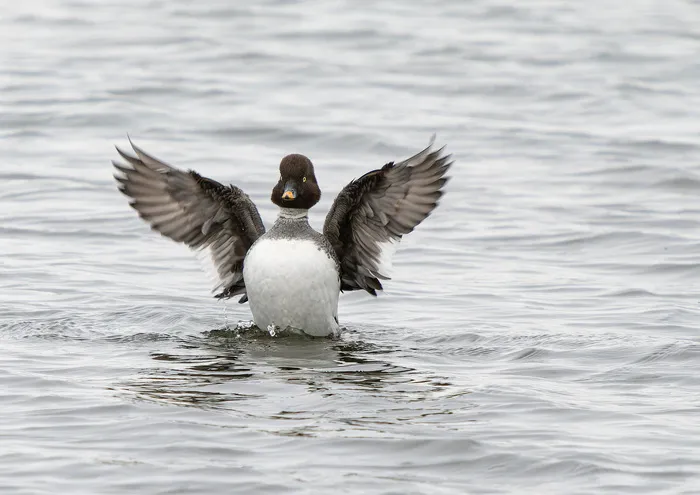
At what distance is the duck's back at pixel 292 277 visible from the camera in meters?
8.94

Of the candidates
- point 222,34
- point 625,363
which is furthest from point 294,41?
point 625,363

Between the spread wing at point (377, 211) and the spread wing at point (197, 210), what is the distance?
0.63 meters

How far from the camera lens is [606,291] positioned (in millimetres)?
11141

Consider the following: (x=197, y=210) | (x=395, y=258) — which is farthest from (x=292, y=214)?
(x=395, y=258)

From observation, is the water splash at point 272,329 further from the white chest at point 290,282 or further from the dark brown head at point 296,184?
the dark brown head at point 296,184

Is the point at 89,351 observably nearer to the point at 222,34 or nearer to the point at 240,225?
the point at 240,225

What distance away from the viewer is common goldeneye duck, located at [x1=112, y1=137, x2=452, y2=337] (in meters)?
8.96

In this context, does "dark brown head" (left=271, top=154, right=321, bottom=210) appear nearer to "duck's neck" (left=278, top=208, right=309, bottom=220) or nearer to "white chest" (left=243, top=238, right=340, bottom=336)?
"duck's neck" (left=278, top=208, right=309, bottom=220)

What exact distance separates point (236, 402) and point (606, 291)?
15.2 feet

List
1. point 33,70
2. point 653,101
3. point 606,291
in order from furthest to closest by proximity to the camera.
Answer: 1. point 33,70
2. point 653,101
3. point 606,291

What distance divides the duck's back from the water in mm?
227

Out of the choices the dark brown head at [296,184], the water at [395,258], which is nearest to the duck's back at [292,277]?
the dark brown head at [296,184]

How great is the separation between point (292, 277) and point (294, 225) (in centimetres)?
Answer: 40

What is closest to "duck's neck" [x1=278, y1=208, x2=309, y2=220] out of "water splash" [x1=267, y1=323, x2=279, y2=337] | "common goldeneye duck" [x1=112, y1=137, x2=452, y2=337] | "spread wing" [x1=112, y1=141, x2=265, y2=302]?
"common goldeneye duck" [x1=112, y1=137, x2=452, y2=337]
